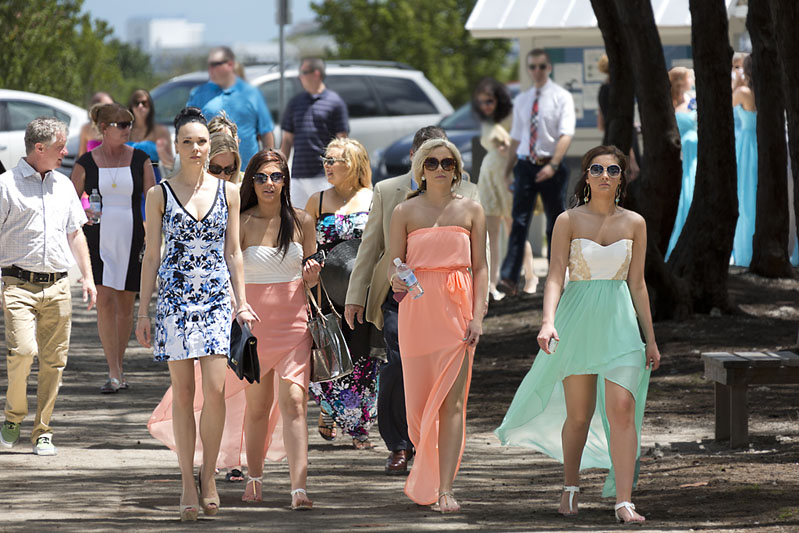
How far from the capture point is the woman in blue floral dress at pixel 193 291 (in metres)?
6.74

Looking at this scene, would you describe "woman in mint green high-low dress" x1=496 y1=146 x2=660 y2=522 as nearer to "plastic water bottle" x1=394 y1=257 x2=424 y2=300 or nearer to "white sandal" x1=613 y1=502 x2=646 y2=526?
"white sandal" x1=613 y1=502 x2=646 y2=526

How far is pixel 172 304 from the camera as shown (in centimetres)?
676

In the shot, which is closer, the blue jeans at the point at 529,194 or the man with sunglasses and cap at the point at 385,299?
the man with sunglasses and cap at the point at 385,299

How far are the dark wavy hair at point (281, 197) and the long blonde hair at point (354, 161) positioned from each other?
1012 millimetres

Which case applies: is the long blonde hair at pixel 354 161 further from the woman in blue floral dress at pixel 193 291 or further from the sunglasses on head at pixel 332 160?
the woman in blue floral dress at pixel 193 291

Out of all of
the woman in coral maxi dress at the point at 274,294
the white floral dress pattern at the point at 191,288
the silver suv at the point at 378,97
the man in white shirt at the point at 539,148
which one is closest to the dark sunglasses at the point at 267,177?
the woman in coral maxi dress at the point at 274,294

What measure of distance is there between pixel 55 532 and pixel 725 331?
6900 mm

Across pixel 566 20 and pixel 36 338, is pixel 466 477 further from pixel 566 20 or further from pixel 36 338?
pixel 566 20

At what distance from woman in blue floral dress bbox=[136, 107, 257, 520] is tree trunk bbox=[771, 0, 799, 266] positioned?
2846 millimetres

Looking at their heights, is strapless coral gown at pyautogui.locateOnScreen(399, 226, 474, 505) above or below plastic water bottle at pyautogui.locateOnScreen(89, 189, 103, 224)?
below

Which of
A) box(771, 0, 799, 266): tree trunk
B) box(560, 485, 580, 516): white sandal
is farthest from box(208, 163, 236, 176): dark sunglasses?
box(771, 0, 799, 266): tree trunk

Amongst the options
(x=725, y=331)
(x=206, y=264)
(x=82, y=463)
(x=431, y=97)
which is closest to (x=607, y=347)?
(x=206, y=264)

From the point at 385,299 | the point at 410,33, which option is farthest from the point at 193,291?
the point at 410,33

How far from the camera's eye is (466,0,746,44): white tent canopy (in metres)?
17.6
